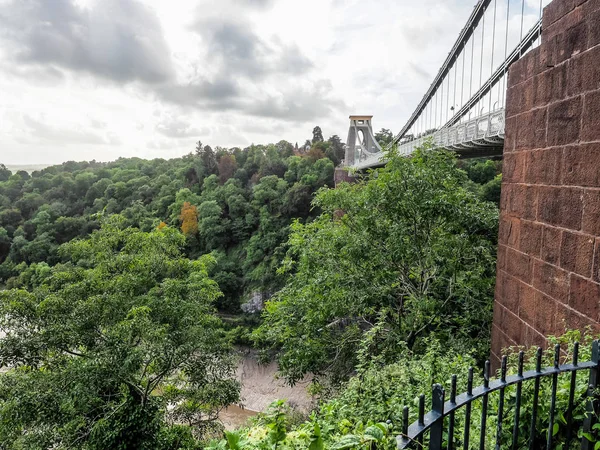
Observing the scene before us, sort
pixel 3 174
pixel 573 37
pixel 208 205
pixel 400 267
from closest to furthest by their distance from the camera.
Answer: pixel 573 37 → pixel 400 267 → pixel 208 205 → pixel 3 174

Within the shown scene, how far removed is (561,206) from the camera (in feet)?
8.16

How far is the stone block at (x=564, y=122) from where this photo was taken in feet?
7.77

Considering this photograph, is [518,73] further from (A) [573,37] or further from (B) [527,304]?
(B) [527,304]

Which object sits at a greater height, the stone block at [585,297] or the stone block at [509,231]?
the stone block at [509,231]

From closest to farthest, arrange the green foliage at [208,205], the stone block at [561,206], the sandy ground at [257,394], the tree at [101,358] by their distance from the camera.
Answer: the stone block at [561,206] < the tree at [101,358] < the sandy ground at [257,394] < the green foliage at [208,205]

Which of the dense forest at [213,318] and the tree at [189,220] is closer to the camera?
the dense forest at [213,318]

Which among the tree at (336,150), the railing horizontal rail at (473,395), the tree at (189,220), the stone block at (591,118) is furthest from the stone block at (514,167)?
the tree at (336,150)

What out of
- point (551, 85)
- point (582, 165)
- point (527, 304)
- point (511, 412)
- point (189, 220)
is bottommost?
point (189, 220)

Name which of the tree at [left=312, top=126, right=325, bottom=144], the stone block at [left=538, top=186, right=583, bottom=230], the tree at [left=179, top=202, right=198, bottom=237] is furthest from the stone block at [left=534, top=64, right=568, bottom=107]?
the tree at [left=312, top=126, right=325, bottom=144]

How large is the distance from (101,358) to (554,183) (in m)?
5.64

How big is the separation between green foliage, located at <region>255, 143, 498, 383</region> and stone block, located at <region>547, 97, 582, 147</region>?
104 inches

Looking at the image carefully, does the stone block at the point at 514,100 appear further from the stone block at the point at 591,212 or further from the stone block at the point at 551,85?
the stone block at the point at 591,212

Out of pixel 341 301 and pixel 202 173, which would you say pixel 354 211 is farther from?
pixel 202 173

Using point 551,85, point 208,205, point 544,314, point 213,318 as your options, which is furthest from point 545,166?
point 208,205
